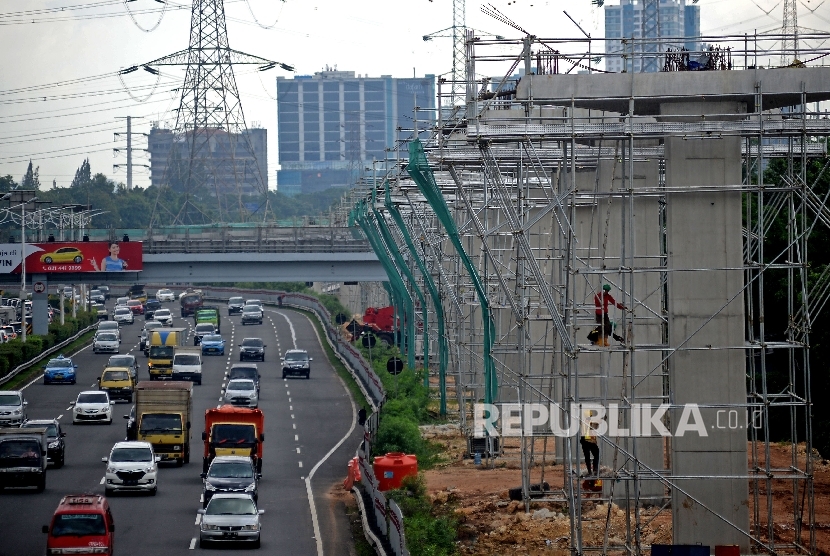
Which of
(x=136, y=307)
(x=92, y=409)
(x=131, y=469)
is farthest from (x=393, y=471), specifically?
(x=136, y=307)

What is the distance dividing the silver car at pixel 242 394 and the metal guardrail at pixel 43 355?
1236 centimetres

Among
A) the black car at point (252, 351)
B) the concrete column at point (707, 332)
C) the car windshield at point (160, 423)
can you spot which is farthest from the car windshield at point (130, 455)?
the black car at point (252, 351)

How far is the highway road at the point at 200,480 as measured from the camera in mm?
28203

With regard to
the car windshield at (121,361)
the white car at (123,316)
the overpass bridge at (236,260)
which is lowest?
the car windshield at (121,361)

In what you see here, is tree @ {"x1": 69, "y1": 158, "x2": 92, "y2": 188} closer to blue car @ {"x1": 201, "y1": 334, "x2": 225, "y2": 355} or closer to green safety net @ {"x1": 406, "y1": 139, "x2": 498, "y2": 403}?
blue car @ {"x1": 201, "y1": 334, "x2": 225, "y2": 355}

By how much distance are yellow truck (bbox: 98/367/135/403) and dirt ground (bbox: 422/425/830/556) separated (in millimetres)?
22259

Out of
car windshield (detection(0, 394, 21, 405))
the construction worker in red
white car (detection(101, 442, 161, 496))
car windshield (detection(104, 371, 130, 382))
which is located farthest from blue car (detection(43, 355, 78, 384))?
the construction worker in red

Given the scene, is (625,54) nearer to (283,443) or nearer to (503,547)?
(503,547)

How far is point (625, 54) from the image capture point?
77.4 ft

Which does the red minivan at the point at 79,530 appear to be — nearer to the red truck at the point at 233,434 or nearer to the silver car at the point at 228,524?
the silver car at the point at 228,524

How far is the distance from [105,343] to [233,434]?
39.5 meters

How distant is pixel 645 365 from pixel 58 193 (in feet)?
432

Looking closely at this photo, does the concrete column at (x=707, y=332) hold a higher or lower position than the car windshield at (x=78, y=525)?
higher

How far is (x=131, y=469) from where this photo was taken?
33.4 m
